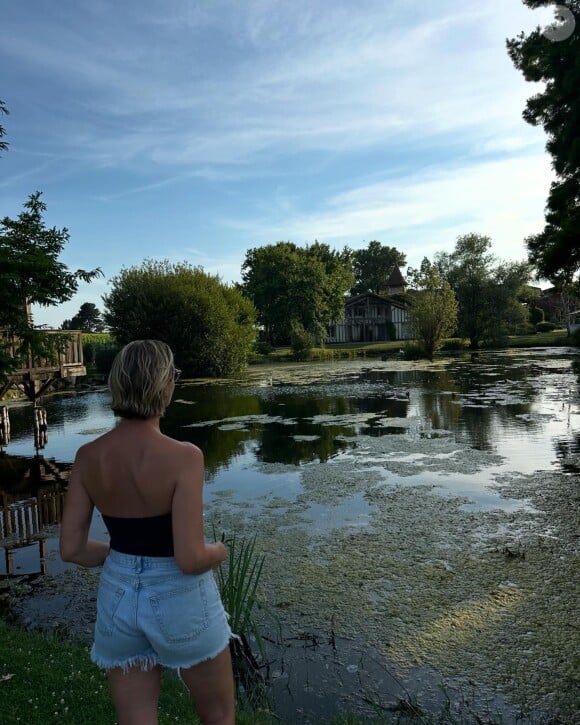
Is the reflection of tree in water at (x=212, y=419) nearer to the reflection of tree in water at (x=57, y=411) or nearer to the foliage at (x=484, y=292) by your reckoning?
the reflection of tree in water at (x=57, y=411)

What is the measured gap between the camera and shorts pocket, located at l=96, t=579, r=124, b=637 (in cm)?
203

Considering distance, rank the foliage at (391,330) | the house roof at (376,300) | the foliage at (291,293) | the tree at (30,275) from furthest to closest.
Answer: the house roof at (376,300), the foliage at (391,330), the foliage at (291,293), the tree at (30,275)

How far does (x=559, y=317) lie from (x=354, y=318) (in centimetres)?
3001

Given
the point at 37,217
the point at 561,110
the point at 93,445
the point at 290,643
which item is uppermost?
the point at 561,110

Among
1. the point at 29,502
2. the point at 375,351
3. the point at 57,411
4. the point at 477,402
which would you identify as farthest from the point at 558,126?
the point at 375,351

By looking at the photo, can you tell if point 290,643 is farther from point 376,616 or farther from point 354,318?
point 354,318

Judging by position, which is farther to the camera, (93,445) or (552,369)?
(552,369)

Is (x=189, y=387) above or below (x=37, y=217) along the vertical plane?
below

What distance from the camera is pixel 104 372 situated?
129 ft

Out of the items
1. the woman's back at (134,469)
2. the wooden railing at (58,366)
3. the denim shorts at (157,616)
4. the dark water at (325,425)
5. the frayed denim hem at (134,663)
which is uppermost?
the wooden railing at (58,366)

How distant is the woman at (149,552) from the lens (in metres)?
1.95

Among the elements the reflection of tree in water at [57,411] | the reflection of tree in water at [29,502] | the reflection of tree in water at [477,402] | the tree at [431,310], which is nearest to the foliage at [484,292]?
the tree at [431,310]

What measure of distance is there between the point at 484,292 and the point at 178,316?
3085 cm

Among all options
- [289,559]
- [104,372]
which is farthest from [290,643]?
[104,372]
